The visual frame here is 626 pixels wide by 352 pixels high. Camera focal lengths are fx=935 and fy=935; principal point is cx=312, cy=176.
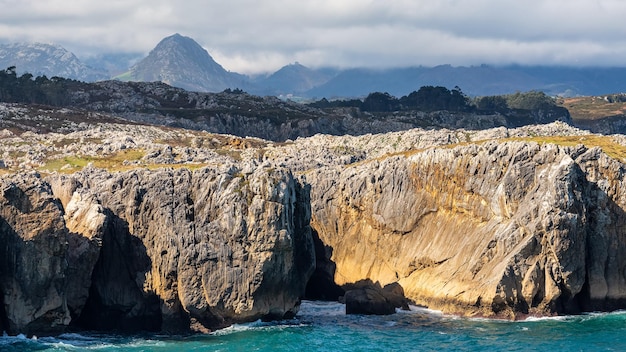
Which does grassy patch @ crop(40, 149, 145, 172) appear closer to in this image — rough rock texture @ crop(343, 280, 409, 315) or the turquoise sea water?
rough rock texture @ crop(343, 280, 409, 315)

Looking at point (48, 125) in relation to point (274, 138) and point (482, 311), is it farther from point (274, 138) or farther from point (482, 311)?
point (482, 311)

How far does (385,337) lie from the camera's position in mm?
63531

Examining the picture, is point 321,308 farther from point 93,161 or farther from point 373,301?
point 93,161

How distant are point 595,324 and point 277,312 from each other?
22.6 meters

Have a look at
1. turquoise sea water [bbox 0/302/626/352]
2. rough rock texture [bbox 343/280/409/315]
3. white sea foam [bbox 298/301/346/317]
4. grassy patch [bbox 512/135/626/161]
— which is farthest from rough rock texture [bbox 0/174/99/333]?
grassy patch [bbox 512/135/626/161]

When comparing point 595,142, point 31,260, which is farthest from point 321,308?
point 595,142

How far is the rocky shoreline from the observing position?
202 feet

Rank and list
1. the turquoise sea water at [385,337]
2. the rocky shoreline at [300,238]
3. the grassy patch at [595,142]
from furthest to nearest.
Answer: the grassy patch at [595,142]
the rocky shoreline at [300,238]
the turquoise sea water at [385,337]

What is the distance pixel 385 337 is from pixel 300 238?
12.5m

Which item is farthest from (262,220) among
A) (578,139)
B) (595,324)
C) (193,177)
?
(578,139)

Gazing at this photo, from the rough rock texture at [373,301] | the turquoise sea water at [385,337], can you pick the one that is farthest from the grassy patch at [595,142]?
the rough rock texture at [373,301]

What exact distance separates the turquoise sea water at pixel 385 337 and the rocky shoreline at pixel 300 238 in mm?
1687

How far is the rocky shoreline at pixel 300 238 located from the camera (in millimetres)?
61719

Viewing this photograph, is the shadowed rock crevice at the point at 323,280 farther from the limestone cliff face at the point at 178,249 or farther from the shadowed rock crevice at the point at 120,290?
the shadowed rock crevice at the point at 120,290
